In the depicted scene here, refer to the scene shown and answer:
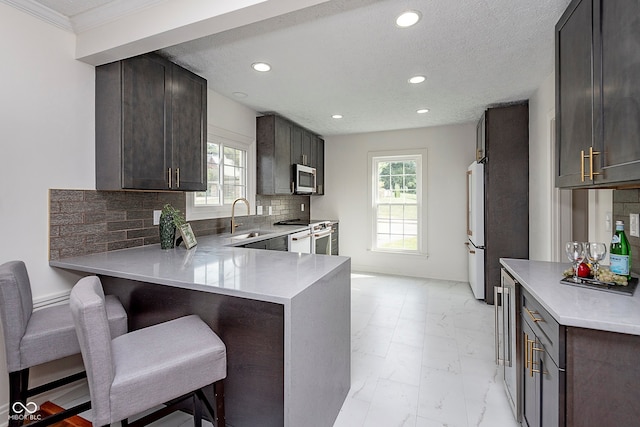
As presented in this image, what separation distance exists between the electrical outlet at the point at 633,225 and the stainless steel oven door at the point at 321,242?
326cm

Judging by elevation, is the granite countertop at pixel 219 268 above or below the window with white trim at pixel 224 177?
below

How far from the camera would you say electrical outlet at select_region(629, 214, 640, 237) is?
5.23 feet

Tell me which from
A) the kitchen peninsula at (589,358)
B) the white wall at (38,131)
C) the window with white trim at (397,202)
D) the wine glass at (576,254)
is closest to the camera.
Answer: the kitchen peninsula at (589,358)

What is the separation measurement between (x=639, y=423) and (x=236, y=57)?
3.03 m

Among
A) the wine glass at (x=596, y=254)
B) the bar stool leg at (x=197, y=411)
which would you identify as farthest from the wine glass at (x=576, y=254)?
the bar stool leg at (x=197, y=411)

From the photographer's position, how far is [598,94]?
4.41ft

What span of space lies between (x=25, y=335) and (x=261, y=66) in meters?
2.39

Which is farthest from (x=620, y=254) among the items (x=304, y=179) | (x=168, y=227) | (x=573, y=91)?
(x=304, y=179)

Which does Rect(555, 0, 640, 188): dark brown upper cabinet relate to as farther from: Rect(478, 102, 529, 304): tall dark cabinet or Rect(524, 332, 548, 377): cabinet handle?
Rect(478, 102, 529, 304): tall dark cabinet

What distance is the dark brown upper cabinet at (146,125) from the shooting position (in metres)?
2.11

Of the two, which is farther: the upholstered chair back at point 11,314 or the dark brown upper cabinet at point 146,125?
the dark brown upper cabinet at point 146,125

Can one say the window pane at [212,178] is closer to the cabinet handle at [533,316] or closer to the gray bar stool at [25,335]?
the gray bar stool at [25,335]

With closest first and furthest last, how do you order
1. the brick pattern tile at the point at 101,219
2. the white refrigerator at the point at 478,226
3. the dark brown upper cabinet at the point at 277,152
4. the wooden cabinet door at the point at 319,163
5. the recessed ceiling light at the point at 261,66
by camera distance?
1. the brick pattern tile at the point at 101,219
2. the recessed ceiling light at the point at 261,66
3. the white refrigerator at the point at 478,226
4. the dark brown upper cabinet at the point at 277,152
5. the wooden cabinet door at the point at 319,163

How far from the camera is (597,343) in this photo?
3.48ft
